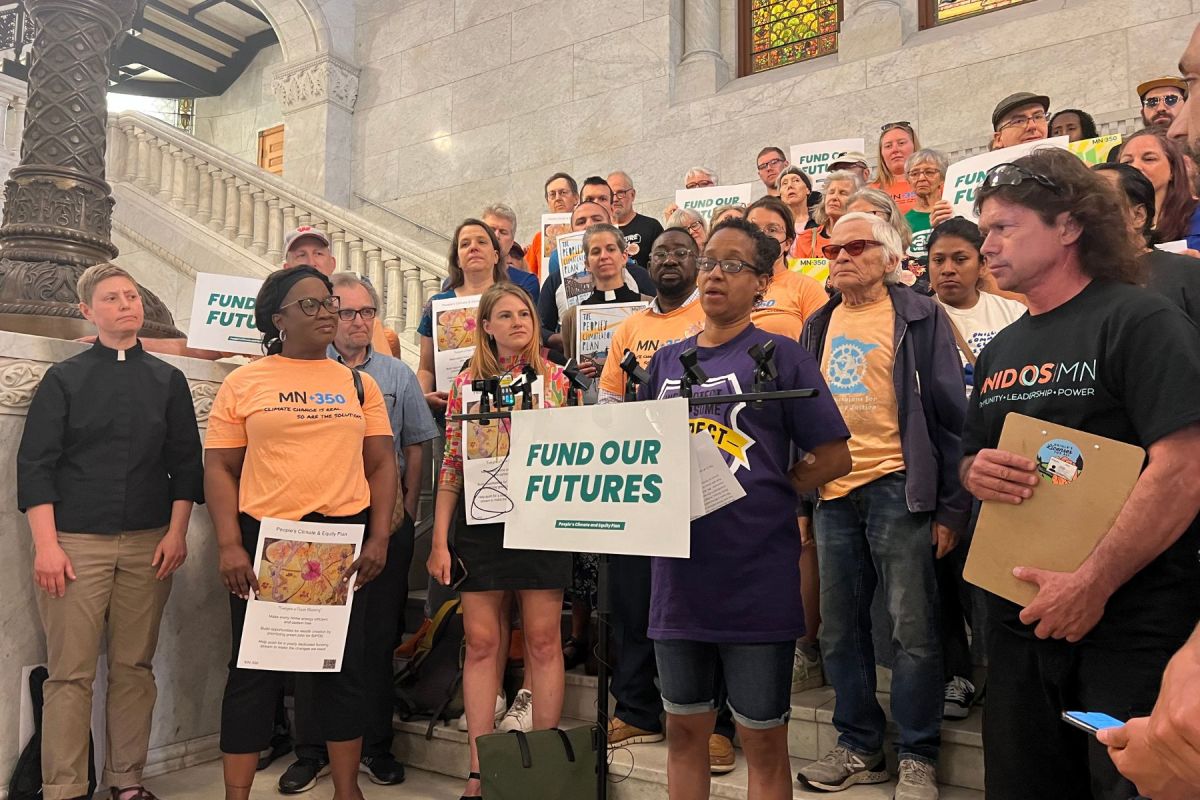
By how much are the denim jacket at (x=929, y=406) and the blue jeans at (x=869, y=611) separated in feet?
0.26

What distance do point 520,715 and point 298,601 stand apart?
100cm

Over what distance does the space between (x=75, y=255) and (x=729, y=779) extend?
3.41m

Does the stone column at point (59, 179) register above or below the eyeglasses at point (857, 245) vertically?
above

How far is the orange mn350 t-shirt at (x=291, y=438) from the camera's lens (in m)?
3.16

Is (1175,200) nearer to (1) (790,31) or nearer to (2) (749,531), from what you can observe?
(2) (749,531)

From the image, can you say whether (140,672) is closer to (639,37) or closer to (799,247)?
(799,247)

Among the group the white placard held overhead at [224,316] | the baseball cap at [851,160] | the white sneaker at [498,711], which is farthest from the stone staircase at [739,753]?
the baseball cap at [851,160]

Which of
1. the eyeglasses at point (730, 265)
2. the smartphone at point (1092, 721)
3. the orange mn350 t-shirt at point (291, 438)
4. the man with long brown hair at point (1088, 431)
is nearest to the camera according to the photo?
the smartphone at point (1092, 721)

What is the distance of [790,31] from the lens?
9570mm

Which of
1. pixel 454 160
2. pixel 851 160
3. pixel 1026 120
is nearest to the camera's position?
pixel 1026 120

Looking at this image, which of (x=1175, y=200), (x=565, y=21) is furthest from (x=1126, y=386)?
(x=565, y=21)

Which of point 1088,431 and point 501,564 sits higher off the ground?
point 1088,431

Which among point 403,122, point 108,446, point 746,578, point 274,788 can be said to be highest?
point 403,122

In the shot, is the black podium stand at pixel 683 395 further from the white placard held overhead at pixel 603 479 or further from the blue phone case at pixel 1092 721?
the blue phone case at pixel 1092 721
